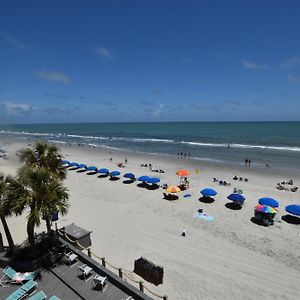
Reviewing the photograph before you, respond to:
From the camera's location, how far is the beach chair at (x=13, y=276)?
10.1 metres

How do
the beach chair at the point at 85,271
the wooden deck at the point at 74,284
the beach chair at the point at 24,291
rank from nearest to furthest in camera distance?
1. the beach chair at the point at 24,291
2. the wooden deck at the point at 74,284
3. the beach chair at the point at 85,271

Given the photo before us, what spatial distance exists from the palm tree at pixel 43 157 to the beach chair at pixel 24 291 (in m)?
5.04

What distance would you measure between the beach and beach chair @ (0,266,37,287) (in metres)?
4.16

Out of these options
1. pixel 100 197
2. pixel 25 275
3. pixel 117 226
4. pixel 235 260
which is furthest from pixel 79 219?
pixel 235 260

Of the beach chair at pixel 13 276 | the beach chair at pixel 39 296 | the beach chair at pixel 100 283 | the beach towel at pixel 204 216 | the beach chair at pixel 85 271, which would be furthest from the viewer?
the beach towel at pixel 204 216

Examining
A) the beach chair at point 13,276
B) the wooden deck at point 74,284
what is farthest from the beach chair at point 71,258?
the beach chair at point 13,276

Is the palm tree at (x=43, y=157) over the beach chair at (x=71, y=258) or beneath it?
over

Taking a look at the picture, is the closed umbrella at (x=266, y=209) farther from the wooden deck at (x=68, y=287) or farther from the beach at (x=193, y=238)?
the wooden deck at (x=68, y=287)

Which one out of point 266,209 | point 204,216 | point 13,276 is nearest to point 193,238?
point 204,216

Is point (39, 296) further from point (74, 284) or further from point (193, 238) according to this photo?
point (193, 238)

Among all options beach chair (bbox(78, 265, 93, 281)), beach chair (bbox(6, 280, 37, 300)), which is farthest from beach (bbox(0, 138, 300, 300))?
beach chair (bbox(6, 280, 37, 300))

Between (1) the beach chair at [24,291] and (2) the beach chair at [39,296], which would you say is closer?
(2) the beach chair at [39,296]

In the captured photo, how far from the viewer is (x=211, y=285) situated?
11.7 meters

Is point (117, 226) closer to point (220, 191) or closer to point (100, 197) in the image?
point (100, 197)
